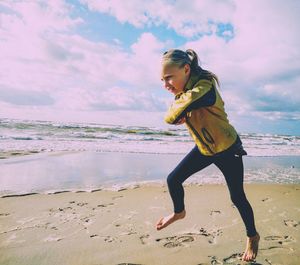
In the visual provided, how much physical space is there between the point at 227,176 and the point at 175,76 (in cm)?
107

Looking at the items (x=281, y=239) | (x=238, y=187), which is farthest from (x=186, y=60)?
(x=281, y=239)

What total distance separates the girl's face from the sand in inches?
68.1

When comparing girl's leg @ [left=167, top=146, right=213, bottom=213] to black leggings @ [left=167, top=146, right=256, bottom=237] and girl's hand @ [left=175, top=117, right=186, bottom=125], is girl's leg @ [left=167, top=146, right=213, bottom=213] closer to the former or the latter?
black leggings @ [left=167, top=146, right=256, bottom=237]

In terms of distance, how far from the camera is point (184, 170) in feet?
10.0

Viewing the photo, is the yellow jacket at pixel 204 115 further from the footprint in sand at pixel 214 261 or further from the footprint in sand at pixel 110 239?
the footprint in sand at pixel 110 239

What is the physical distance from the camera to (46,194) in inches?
239

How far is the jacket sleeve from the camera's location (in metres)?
2.51

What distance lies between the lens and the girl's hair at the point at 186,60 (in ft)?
8.87

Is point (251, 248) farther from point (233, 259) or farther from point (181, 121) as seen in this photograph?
point (181, 121)

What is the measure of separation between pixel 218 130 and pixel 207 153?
25 cm

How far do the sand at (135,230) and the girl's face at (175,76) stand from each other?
173 cm

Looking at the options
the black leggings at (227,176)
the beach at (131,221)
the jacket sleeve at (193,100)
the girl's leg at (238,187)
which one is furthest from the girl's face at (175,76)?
the beach at (131,221)

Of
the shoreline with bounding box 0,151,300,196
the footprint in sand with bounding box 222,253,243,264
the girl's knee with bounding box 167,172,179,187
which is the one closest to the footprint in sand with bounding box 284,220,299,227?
the footprint in sand with bounding box 222,253,243,264

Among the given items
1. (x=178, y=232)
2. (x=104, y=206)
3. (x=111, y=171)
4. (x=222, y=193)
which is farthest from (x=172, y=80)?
(x=111, y=171)
